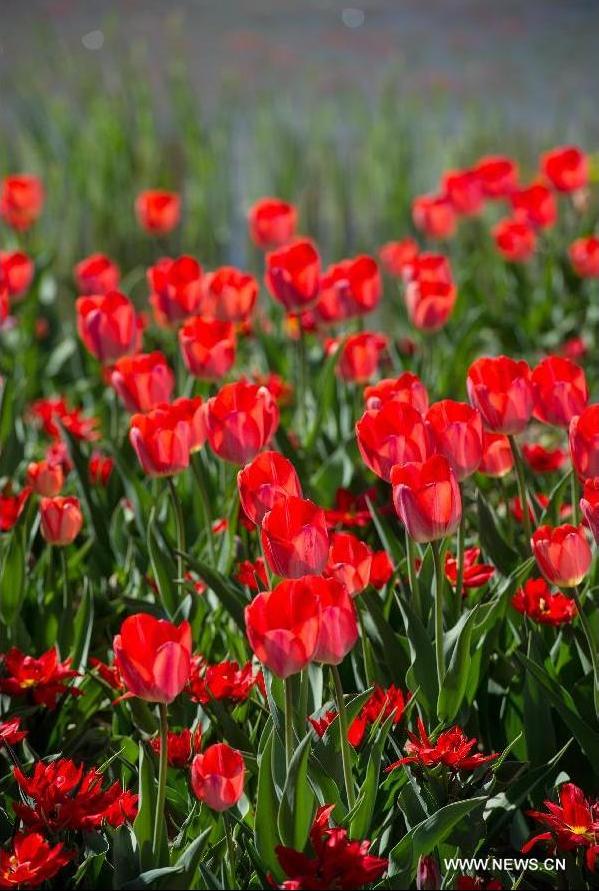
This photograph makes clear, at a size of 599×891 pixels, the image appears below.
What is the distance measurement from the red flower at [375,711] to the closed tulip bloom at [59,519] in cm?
46

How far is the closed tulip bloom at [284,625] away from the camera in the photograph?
2.89 ft

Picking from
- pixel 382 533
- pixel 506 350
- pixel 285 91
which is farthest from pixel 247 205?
pixel 382 533

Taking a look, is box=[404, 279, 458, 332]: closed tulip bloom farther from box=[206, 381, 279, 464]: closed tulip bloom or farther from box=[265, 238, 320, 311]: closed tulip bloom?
box=[206, 381, 279, 464]: closed tulip bloom

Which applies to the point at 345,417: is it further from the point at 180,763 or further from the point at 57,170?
the point at 57,170

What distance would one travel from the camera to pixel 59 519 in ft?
4.75

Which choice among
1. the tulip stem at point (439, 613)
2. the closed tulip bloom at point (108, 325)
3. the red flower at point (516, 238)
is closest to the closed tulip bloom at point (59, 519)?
the closed tulip bloom at point (108, 325)

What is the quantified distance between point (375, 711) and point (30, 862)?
382mm

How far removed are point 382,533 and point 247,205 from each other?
10.1ft

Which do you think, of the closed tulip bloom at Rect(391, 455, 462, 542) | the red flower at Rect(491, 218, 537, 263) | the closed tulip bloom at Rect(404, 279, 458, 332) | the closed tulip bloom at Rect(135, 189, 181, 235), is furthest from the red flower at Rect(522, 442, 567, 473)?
the closed tulip bloom at Rect(135, 189, 181, 235)

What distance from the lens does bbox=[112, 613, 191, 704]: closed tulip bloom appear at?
3.01 feet

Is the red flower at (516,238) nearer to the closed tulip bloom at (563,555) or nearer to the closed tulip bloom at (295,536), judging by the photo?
the closed tulip bloom at (563,555)

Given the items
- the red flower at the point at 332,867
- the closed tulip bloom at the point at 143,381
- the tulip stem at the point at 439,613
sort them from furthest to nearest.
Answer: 1. the closed tulip bloom at the point at 143,381
2. the tulip stem at the point at 439,613
3. the red flower at the point at 332,867

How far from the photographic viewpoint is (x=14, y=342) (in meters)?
2.94

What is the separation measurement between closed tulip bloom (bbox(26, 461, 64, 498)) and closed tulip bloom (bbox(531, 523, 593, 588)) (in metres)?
0.73
